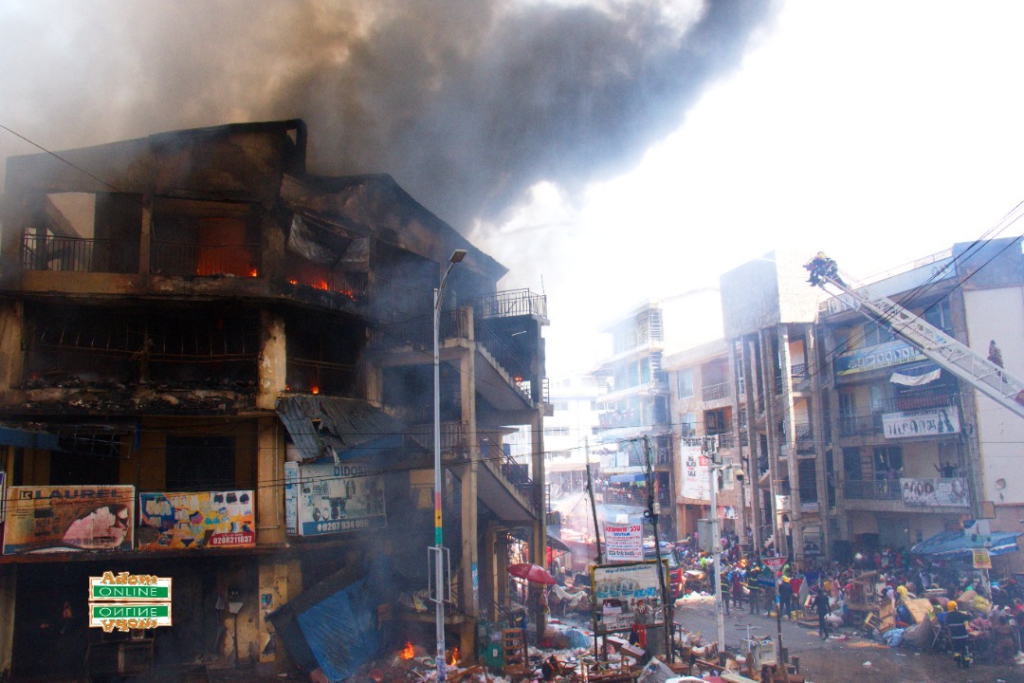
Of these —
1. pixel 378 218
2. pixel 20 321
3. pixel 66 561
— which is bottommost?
pixel 66 561

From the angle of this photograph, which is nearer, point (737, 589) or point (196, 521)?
point (196, 521)

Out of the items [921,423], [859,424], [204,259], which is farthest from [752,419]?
[204,259]

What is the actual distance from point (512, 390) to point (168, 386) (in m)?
9.89

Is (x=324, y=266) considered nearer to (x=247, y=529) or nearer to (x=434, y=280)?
(x=434, y=280)

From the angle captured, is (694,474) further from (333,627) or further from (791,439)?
(333,627)

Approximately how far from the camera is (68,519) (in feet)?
56.2

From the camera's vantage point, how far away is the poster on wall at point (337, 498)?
60.2 feet

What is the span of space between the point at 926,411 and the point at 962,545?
22.8 ft

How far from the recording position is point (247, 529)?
17.9 m

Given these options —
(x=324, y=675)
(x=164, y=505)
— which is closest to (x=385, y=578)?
(x=324, y=675)

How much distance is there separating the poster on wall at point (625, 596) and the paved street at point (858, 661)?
3572 mm

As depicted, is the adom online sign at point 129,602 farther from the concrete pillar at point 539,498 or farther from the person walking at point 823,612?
the person walking at point 823,612

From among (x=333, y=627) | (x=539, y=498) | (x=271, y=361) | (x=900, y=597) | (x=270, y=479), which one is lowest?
(x=900, y=597)

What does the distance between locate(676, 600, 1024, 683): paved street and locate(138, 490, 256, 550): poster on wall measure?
42.2 feet
